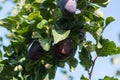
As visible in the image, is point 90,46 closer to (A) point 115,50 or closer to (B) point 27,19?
(A) point 115,50

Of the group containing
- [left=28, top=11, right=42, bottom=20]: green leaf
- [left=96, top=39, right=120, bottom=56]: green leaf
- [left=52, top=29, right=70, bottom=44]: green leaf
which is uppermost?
[left=28, top=11, right=42, bottom=20]: green leaf

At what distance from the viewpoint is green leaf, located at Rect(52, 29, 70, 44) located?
57.4 inches

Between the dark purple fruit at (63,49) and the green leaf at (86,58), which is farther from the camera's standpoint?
the green leaf at (86,58)

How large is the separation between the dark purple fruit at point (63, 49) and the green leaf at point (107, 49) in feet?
0.56

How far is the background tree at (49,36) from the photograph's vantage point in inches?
60.2

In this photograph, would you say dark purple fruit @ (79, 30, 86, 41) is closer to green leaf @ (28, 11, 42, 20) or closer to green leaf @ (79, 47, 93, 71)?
green leaf @ (79, 47, 93, 71)

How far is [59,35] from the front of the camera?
1462 millimetres

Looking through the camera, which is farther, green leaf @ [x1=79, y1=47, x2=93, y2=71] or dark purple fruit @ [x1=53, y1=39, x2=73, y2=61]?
green leaf @ [x1=79, y1=47, x2=93, y2=71]

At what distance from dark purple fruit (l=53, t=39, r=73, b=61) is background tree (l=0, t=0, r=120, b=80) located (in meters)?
0.02

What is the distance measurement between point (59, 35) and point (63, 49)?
10cm

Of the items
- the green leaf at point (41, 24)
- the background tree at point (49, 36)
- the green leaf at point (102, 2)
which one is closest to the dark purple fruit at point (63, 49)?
the background tree at point (49, 36)

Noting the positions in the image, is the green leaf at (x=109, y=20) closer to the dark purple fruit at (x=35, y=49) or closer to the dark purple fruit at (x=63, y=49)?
the dark purple fruit at (x=63, y=49)

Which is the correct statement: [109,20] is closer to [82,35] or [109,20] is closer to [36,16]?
[82,35]

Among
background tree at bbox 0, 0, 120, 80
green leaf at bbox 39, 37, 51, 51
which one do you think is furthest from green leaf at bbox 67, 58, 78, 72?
green leaf at bbox 39, 37, 51, 51
